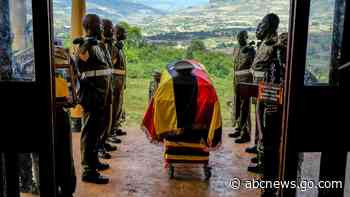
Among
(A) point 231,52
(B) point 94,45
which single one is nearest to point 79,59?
(B) point 94,45

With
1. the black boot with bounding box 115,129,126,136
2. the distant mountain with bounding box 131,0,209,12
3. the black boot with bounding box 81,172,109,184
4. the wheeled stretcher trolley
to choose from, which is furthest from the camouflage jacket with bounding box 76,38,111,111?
the distant mountain with bounding box 131,0,209,12

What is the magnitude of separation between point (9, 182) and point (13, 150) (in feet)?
0.87

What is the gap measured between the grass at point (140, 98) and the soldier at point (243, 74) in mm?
513

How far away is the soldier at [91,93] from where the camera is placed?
3471 mm

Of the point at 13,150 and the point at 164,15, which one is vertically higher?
the point at 164,15

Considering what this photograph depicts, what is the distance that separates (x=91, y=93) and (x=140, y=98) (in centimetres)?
267

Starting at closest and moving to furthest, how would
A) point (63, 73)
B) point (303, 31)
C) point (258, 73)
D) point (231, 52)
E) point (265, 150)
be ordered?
point (303, 31)
point (63, 73)
point (265, 150)
point (258, 73)
point (231, 52)

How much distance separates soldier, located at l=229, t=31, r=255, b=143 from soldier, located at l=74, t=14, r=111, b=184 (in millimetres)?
1911

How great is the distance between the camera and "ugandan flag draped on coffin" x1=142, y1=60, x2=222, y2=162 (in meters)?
3.49

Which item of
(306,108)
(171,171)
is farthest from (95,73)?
(306,108)

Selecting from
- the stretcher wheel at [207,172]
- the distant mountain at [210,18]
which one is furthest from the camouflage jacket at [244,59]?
the stretcher wheel at [207,172]

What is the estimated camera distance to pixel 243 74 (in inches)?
189

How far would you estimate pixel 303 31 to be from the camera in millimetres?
2076

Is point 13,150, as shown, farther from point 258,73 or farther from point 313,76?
point 258,73
